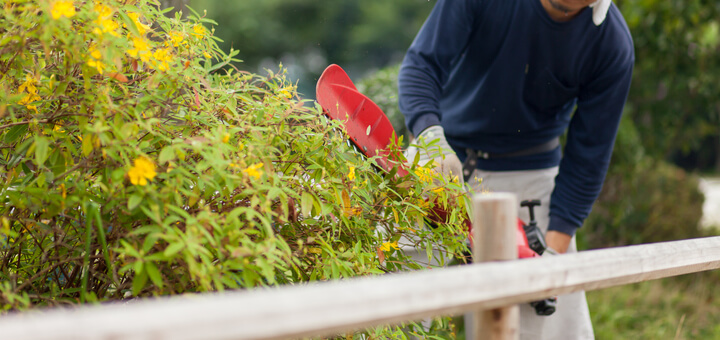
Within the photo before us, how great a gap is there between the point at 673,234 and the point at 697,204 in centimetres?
52

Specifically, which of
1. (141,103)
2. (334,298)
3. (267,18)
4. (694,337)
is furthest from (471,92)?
(267,18)

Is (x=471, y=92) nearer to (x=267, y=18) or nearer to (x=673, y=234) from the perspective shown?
(x=673, y=234)

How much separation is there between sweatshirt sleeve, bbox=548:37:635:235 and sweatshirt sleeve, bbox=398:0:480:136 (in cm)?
67

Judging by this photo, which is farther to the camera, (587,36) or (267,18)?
(267,18)

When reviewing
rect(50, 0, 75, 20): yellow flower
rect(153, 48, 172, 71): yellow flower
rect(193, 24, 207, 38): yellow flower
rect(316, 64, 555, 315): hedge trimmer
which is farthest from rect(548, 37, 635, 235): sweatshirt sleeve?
rect(50, 0, 75, 20): yellow flower

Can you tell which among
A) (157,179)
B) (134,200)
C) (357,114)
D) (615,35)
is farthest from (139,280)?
(615,35)

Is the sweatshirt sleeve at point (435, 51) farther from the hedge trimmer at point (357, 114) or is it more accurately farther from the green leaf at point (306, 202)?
the green leaf at point (306, 202)

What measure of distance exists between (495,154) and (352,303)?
2014 mm

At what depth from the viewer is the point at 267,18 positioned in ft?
67.8

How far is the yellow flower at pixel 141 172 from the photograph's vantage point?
112cm

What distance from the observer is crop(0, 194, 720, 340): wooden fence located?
0.76 metres

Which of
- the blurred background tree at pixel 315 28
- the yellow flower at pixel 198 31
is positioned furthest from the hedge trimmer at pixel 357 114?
the blurred background tree at pixel 315 28

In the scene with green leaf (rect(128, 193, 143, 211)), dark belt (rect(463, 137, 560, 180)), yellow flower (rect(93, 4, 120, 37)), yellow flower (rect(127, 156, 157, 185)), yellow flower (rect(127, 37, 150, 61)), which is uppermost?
yellow flower (rect(93, 4, 120, 37))

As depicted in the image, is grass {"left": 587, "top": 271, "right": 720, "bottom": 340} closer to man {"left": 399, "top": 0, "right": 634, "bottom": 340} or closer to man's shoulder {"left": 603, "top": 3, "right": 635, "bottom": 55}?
man {"left": 399, "top": 0, "right": 634, "bottom": 340}
